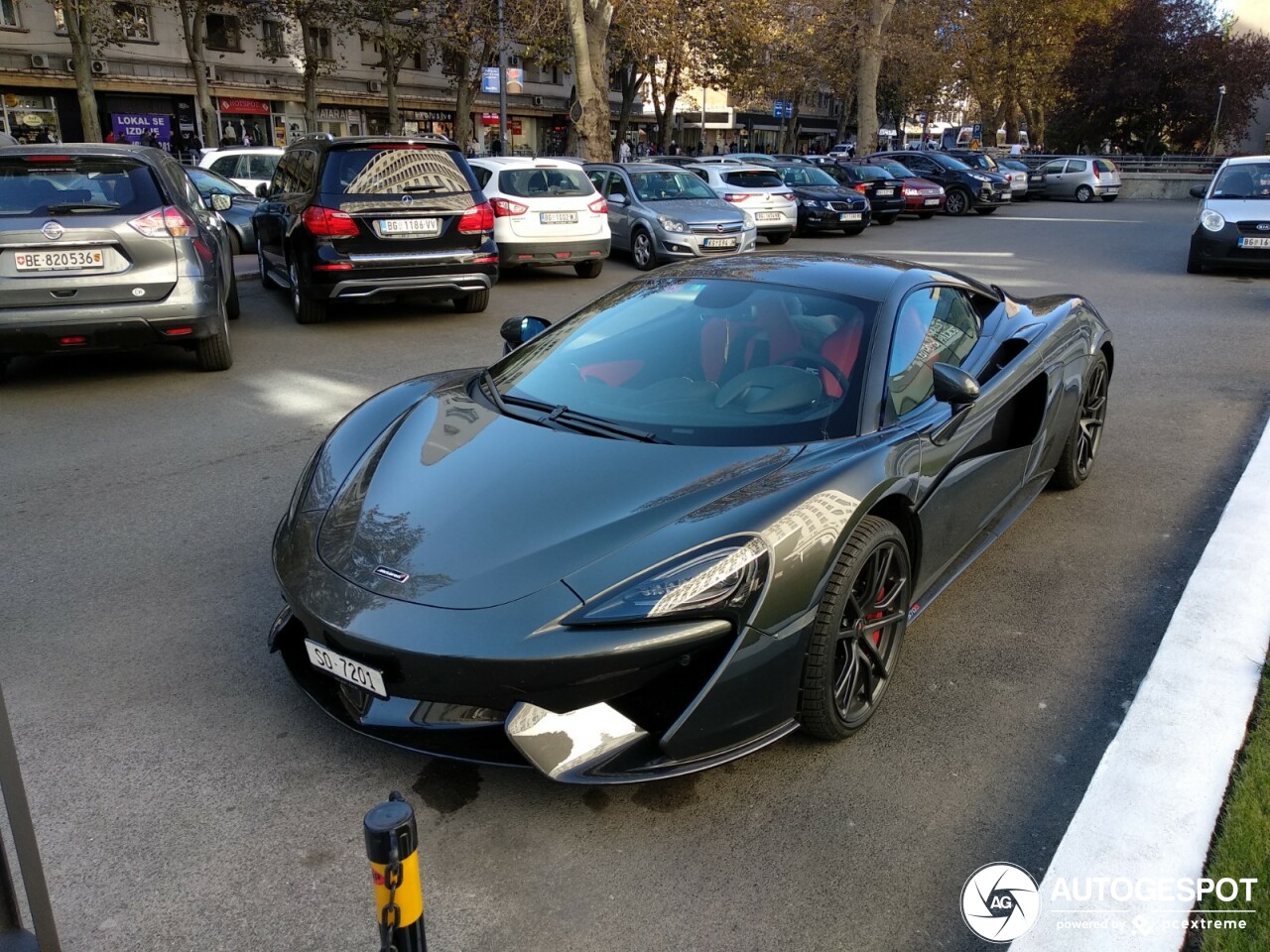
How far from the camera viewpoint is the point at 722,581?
2688 mm

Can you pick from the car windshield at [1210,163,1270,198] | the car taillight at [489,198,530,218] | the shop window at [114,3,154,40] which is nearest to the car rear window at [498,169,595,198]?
the car taillight at [489,198,530,218]

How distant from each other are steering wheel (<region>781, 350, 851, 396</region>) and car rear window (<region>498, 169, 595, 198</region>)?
1016 cm

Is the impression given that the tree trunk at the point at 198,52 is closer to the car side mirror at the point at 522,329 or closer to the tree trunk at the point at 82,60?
the tree trunk at the point at 82,60

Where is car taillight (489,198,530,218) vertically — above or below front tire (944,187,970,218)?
above

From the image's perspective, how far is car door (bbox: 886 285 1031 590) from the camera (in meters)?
3.54

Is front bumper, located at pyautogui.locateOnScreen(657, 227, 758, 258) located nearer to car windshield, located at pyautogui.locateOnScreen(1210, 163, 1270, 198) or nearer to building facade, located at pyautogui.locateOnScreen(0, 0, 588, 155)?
car windshield, located at pyautogui.locateOnScreen(1210, 163, 1270, 198)

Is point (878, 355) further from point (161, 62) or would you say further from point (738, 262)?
A: point (161, 62)

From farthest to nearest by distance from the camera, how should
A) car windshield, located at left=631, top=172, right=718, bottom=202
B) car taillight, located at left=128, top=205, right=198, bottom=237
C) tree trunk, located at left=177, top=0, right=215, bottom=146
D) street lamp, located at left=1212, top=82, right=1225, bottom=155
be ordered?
street lamp, located at left=1212, top=82, right=1225, bottom=155, tree trunk, located at left=177, top=0, right=215, bottom=146, car windshield, located at left=631, top=172, right=718, bottom=202, car taillight, located at left=128, top=205, right=198, bottom=237

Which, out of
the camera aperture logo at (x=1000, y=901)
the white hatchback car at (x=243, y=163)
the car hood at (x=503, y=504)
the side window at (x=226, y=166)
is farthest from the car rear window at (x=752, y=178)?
the camera aperture logo at (x=1000, y=901)

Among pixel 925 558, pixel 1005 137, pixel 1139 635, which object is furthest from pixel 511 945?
pixel 1005 137

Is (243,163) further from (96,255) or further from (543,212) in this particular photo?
(96,255)

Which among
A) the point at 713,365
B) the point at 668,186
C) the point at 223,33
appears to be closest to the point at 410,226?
the point at 713,365

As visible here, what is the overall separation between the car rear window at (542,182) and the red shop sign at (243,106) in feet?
99.0

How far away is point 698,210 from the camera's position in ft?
49.7
